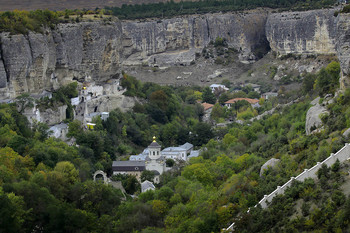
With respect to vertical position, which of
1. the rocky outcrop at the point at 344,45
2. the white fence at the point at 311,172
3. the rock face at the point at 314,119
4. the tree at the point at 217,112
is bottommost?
the tree at the point at 217,112

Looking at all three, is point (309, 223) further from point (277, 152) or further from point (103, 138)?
point (103, 138)

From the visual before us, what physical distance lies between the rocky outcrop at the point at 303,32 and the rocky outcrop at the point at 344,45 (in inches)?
1672

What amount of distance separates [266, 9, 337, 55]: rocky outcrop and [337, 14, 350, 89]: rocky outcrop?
42.5 m

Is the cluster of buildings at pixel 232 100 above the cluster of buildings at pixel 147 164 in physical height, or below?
below

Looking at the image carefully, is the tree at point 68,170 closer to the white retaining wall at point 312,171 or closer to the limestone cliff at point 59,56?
the limestone cliff at point 59,56

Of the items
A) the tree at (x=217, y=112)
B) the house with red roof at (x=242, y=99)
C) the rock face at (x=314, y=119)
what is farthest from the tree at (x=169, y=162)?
the house with red roof at (x=242, y=99)

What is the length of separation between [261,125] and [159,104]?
11.3m

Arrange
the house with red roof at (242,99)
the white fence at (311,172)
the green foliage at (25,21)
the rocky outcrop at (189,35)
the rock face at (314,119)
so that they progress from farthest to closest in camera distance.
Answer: the rocky outcrop at (189,35) → the house with red roof at (242,99) → the green foliage at (25,21) → the rock face at (314,119) → the white fence at (311,172)

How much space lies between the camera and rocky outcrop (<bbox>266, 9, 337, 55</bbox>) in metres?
80.9

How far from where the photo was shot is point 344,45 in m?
37.1

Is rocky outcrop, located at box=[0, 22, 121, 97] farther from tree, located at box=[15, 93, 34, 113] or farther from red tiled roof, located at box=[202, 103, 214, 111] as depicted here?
red tiled roof, located at box=[202, 103, 214, 111]

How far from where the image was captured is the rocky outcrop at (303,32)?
80.9 metres

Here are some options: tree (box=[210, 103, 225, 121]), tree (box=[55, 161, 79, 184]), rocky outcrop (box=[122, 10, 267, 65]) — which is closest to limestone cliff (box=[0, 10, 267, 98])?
tree (box=[55, 161, 79, 184])

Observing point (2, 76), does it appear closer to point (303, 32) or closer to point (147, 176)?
point (147, 176)
